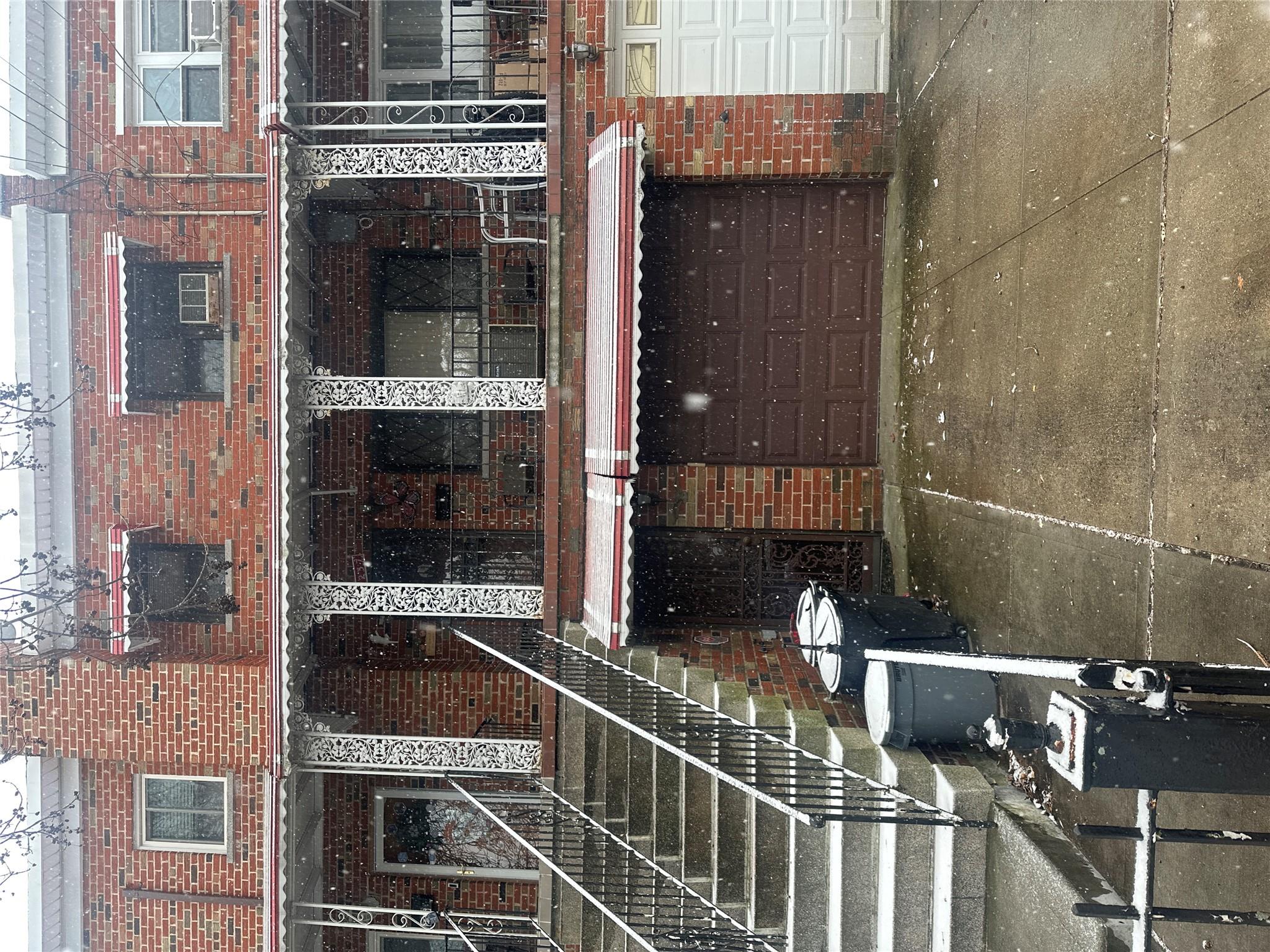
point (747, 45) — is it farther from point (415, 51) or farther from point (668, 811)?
point (668, 811)

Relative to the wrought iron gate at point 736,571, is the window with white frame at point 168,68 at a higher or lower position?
higher

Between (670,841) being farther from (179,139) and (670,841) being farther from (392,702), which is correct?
(179,139)

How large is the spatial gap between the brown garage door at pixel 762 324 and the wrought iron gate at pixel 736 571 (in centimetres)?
93

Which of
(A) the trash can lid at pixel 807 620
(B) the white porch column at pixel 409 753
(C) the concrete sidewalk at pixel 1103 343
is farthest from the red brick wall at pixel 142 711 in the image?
(C) the concrete sidewalk at pixel 1103 343

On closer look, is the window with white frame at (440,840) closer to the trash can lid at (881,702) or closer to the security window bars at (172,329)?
the security window bars at (172,329)

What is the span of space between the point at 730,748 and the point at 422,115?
856 centimetres

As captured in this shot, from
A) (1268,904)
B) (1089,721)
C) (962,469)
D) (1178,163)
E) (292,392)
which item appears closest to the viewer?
(1089,721)

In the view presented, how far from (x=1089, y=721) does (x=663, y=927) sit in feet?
16.9

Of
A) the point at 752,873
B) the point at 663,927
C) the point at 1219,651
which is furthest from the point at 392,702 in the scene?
the point at 1219,651

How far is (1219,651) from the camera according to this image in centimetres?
406

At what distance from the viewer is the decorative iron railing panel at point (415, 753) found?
8.95 m

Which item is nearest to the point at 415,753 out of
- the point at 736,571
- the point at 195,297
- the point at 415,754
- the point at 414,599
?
the point at 415,754

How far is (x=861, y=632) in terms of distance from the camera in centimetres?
666

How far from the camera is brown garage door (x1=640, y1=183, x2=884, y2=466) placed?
30.1ft
